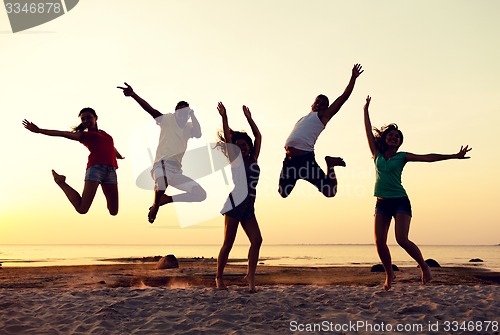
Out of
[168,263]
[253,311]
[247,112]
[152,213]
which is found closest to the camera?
[253,311]

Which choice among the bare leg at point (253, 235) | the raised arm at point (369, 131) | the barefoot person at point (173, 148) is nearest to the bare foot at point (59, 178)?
the barefoot person at point (173, 148)

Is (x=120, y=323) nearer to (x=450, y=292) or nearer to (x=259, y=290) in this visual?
(x=259, y=290)

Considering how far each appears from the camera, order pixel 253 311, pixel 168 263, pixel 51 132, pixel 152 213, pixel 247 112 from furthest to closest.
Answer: pixel 168 263 < pixel 247 112 < pixel 152 213 < pixel 51 132 < pixel 253 311

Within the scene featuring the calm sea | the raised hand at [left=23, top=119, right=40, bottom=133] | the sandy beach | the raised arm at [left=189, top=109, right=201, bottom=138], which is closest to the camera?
the sandy beach

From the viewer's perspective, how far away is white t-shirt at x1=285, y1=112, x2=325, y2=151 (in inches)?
323

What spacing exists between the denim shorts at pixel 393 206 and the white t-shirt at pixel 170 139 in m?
3.46

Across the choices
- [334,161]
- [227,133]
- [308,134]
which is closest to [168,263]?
[227,133]

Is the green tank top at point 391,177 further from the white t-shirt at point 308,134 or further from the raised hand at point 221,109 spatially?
the raised hand at point 221,109

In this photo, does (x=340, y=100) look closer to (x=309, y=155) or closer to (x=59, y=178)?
(x=309, y=155)

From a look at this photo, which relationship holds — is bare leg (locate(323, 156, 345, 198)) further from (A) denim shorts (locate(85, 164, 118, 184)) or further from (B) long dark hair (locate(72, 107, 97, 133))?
(B) long dark hair (locate(72, 107, 97, 133))

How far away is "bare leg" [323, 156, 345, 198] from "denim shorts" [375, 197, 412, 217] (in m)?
0.86

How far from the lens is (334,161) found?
27.8ft

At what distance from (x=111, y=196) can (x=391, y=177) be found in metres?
4.71

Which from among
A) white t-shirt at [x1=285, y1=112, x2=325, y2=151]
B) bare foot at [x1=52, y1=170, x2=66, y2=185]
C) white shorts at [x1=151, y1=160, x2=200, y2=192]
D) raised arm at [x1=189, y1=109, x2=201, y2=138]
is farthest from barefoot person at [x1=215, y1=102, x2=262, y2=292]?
bare foot at [x1=52, y1=170, x2=66, y2=185]
